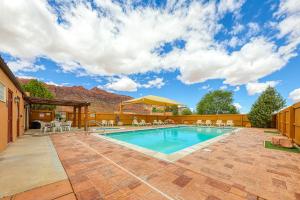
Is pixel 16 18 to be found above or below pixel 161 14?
below

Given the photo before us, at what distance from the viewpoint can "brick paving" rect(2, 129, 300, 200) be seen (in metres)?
2.09

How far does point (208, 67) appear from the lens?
28438 millimetres

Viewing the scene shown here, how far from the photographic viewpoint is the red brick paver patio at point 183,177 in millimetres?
2102

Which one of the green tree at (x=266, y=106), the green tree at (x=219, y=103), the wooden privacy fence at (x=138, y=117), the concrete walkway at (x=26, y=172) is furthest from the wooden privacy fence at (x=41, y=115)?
the green tree at (x=219, y=103)

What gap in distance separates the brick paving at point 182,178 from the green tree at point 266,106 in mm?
10962

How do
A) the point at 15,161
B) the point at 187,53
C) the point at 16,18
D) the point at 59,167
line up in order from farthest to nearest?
the point at 187,53
the point at 16,18
the point at 15,161
the point at 59,167

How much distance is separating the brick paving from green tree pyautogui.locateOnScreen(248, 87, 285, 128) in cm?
1096

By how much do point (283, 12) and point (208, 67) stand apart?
2272cm

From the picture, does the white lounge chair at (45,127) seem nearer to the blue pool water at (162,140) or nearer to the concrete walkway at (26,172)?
the blue pool water at (162,140)

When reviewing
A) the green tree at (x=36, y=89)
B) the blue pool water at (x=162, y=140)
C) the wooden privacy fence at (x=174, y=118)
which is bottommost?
the blue pool water at (x=162, y=140)

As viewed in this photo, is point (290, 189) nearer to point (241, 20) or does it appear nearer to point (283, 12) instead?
point (283, 12)

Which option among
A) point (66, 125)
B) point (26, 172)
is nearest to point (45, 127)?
point (66, 125)

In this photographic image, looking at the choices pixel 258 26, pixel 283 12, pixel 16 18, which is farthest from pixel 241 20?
pixel 16 18

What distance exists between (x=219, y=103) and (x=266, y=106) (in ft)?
79.8
